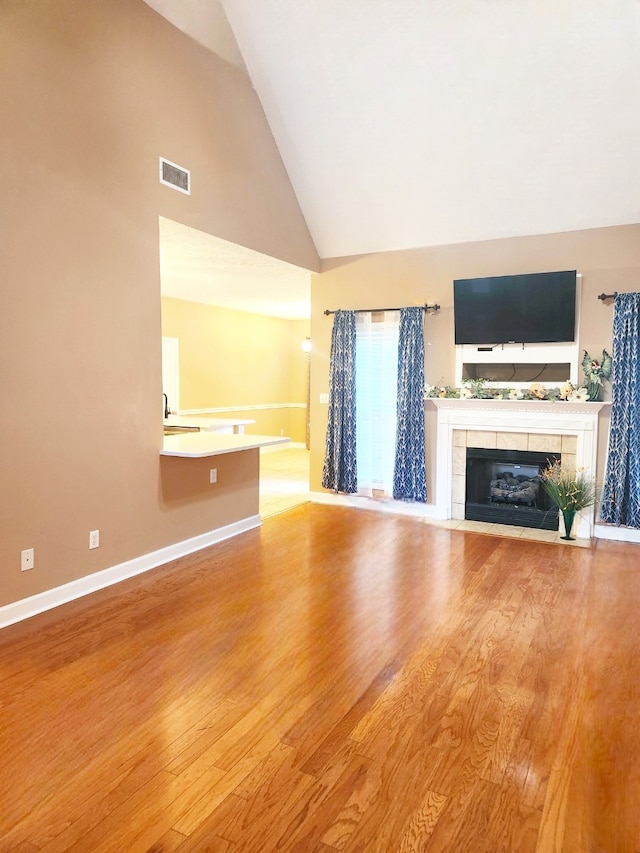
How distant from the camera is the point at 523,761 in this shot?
84.1 inches

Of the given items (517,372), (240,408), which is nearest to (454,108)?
(517,372)

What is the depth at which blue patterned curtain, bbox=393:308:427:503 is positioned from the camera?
5.84 m

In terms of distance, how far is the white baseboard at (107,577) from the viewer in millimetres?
3344

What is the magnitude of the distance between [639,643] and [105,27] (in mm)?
4918

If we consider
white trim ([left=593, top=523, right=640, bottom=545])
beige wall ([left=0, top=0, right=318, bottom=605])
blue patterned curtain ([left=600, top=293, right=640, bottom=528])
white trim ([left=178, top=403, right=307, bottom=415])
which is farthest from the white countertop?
white trim ([left=178, top=403, right=307, bottom=415])

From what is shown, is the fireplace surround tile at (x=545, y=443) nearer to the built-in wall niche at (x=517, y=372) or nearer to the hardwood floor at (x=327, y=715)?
the built-in wall niche at (x=517, y=372)

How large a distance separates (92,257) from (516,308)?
3724 millimetres

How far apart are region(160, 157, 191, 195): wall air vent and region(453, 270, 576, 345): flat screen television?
9.02ft

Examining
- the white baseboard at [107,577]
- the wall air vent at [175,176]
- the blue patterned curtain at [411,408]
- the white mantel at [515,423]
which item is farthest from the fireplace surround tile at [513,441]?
the wall air vent at [175,176]

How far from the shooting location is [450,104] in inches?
177

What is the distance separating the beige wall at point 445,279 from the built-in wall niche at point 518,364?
0.48ft

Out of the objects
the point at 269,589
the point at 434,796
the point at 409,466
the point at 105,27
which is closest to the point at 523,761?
the point at 434,796

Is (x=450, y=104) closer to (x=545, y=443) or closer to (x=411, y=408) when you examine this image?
(x=411, y=408)

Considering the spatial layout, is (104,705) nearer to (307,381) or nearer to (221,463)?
(221,463)
